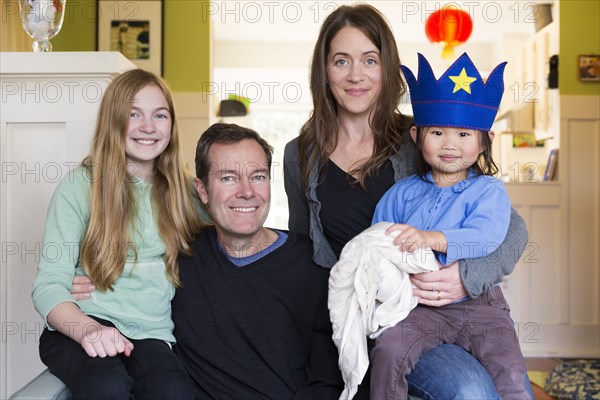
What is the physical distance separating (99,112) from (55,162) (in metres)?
0.30

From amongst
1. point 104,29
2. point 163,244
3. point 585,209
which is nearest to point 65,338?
point 163,244

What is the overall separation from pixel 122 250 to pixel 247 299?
1.10ft

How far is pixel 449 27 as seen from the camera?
4.70 metres

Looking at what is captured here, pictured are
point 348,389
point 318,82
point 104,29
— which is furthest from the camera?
point 104,29

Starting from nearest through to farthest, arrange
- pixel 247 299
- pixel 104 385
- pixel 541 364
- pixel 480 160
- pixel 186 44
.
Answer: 1. pixel 104 385
2. pixel 247 299
3. pixel 480 160
4. pixel 541 364
5. pixel 186 44

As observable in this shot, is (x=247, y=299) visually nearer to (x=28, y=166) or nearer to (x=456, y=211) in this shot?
(x=456, y=211)

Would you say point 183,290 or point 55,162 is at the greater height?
point 55,162

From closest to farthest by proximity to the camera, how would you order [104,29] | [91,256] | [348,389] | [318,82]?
[348,389], [91,256], [318,82], [104,29]

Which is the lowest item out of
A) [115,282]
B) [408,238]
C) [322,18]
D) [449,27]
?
[115,282]

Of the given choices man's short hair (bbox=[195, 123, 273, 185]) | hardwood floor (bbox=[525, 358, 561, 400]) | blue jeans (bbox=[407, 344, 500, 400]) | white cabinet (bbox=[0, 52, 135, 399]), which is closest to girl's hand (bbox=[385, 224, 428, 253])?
blue jeans (bbox=[407, 344, 500, 400])

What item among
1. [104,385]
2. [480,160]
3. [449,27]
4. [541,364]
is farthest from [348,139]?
[449,27]

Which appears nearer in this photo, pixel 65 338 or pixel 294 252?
pixel 65 338

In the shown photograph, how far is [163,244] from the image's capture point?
1798mm

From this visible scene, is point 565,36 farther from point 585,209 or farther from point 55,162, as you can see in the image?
point 55,162
